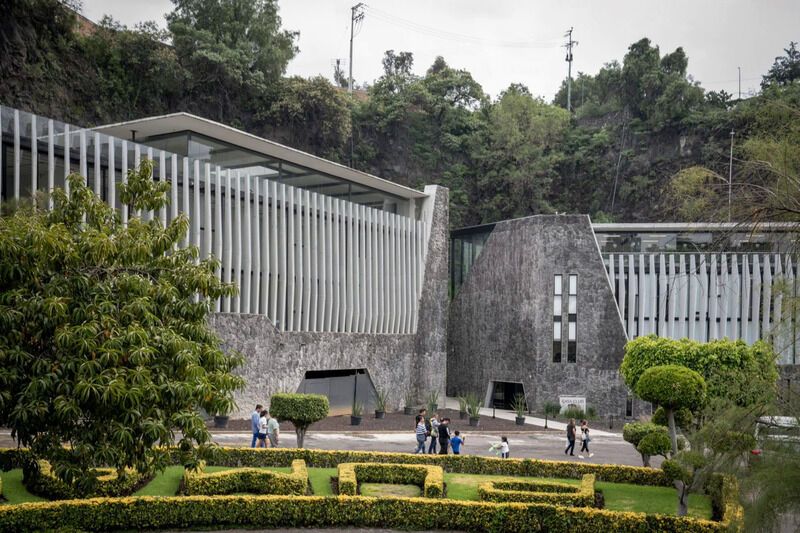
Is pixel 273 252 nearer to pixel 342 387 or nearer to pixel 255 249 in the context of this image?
pixel 255 249

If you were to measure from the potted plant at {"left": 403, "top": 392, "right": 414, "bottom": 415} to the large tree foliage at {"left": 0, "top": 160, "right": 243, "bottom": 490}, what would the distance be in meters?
26.8

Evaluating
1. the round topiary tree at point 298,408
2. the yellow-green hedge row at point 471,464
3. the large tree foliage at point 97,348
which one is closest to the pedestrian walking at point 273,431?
the round topiary tree at point 298,408

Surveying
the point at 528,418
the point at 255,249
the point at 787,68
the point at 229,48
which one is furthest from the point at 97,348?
the point at 787,68

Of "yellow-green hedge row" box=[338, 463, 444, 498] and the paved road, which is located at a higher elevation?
"yellow-green hedge row" box=[338, 463, 444, 498]

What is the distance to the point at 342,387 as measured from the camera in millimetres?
38500

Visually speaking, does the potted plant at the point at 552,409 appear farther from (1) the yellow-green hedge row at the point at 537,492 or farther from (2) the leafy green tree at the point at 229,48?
(2) the leafy green tree at the point at 229,48

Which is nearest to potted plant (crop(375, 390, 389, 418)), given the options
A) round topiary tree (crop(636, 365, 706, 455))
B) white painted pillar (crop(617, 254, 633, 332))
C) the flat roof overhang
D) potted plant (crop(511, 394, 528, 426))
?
potted plant (crop(511, 394, 528, 426))

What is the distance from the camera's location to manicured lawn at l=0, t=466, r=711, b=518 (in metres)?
17.6

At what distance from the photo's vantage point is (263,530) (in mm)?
16500

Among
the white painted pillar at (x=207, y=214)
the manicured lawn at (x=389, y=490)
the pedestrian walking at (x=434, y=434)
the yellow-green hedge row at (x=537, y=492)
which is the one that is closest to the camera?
the yellow-green hedge row at (x=537, y=492)

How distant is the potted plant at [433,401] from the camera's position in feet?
132

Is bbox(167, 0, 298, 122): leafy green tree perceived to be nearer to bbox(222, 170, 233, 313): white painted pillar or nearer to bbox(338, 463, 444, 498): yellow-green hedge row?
bbox(222, 170, 233, 313): white painted pillar

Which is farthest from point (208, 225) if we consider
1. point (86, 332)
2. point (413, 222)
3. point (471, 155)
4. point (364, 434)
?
point (471, 155)

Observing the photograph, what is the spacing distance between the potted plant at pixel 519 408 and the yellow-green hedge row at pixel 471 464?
632 inches
